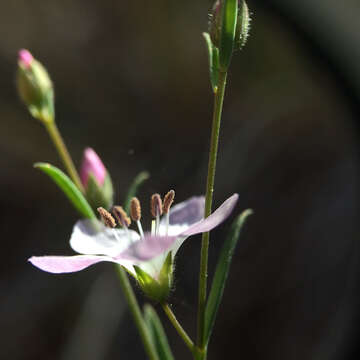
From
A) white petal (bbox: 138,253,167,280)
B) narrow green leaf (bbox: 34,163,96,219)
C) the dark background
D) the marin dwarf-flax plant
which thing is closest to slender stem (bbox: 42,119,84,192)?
the marin dwarf-flax plant

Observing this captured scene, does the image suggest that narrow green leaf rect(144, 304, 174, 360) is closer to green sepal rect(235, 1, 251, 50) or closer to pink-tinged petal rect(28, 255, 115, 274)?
pink-tinged petal rect(28, 255, 115, 274)

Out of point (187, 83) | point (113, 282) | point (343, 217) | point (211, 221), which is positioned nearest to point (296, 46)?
point (187, 83)

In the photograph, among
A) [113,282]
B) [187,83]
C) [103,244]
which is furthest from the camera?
[187,83]

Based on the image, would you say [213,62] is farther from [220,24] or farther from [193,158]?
[193,158]

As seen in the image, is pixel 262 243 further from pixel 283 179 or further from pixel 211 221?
pixel 211 221

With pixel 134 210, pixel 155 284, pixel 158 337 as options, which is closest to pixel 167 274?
pixel 155 284

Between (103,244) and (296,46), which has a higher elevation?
(296,46)

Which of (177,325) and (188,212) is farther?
(188,212)

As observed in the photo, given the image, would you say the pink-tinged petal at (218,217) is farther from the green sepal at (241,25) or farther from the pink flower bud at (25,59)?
the pink flower bud at (25,59)
